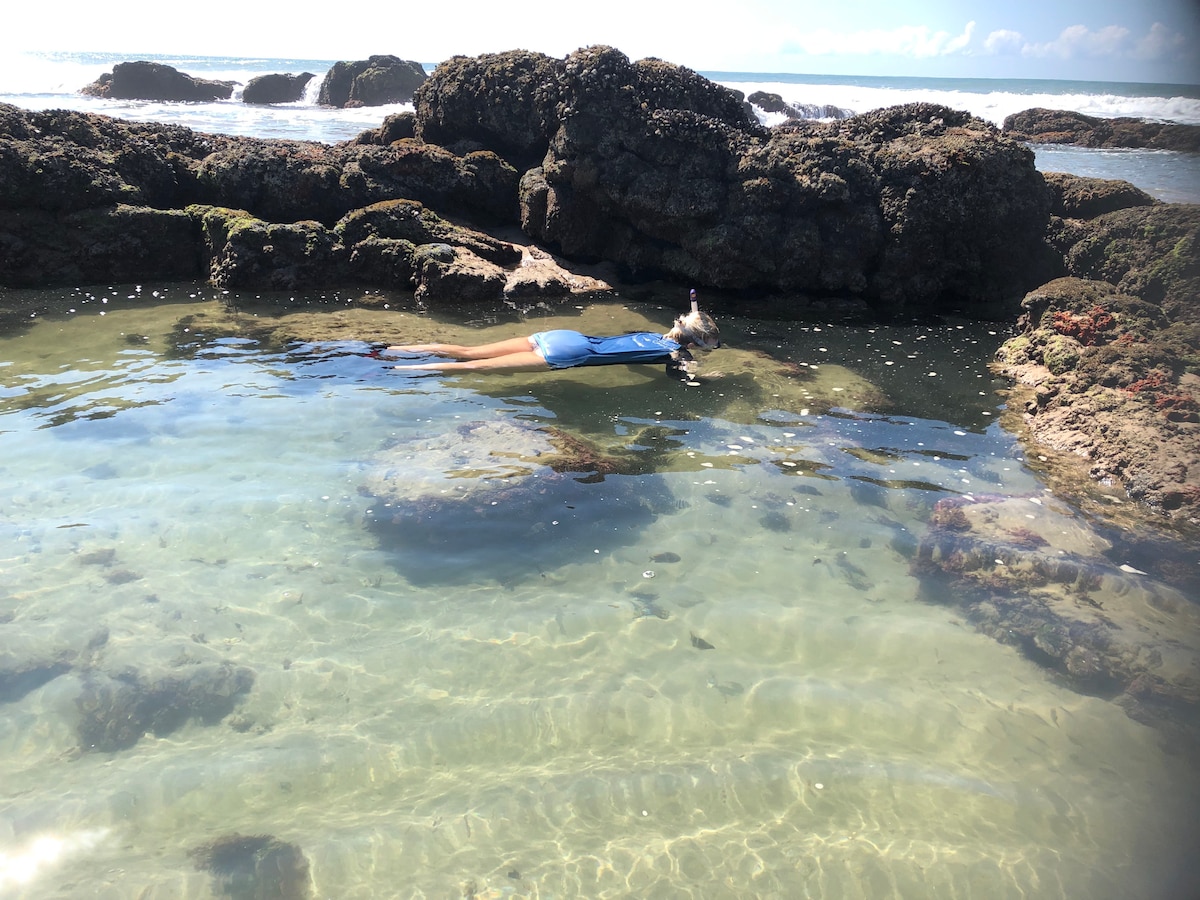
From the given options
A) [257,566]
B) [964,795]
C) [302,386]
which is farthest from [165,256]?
[964,795]

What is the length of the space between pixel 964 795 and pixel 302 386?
7399 mm

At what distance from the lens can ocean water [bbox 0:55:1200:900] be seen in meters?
3.43

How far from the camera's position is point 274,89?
51.1 m

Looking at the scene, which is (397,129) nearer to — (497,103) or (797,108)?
(497,103)

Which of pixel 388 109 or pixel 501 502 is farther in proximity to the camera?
pixel 388 109

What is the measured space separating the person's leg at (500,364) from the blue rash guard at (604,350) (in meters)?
0.14

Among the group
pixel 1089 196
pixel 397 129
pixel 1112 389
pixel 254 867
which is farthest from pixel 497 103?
pixel 254 867

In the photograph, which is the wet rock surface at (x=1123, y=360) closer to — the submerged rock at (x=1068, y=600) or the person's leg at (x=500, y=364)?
the submerged rock at (x=1068, y=600)

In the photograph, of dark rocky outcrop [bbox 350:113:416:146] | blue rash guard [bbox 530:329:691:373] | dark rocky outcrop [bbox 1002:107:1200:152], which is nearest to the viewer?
blue rash guard [bbox 530:329:691:373]

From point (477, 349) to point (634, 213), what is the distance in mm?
5144

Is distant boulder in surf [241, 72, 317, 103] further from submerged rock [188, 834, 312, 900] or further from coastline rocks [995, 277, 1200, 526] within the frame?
submerged rock [188, 834, 312, 900]

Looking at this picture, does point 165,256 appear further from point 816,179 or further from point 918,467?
point 918,467

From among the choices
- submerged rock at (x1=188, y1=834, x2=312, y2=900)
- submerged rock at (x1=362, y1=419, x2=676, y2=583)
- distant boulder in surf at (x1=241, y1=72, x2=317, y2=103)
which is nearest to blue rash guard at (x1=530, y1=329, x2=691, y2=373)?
submerged rock at (x1=362, y1=419, x2=676, y2=583)

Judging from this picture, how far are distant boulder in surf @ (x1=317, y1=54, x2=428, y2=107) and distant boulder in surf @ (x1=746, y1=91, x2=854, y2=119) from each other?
74.6ft
